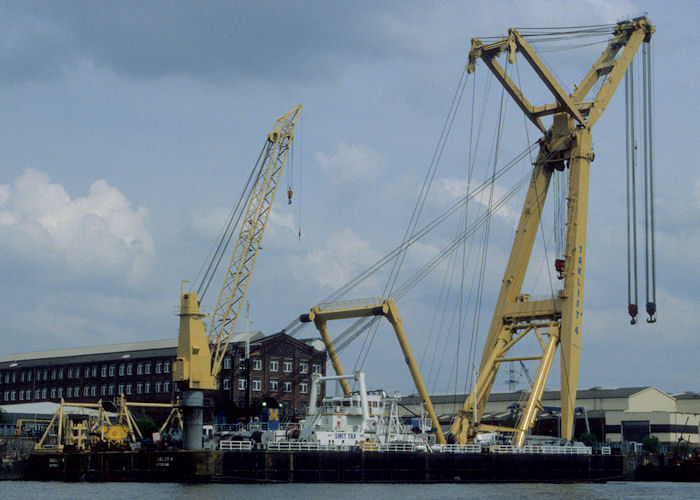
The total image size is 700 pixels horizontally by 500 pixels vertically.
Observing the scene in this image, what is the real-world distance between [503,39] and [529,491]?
1051 inches

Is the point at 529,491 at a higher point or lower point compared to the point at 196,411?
lower

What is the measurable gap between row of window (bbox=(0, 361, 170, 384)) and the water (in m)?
46.4

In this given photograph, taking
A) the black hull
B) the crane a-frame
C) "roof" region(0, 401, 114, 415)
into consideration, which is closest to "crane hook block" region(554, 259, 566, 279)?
the crane a-frame

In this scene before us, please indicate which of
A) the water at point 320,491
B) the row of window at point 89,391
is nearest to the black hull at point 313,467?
the water at point 320,491

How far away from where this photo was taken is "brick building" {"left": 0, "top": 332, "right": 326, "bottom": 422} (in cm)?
10062

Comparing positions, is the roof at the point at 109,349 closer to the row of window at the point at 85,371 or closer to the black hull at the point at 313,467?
the row of window at the point at 85,371

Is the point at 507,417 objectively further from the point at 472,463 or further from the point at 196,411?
the point at 196,411

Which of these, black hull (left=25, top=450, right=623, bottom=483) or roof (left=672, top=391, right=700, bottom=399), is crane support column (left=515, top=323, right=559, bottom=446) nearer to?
black hull (left=25, top=450, right=623, bottom=483)

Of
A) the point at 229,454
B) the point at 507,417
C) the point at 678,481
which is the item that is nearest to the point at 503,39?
the point at 229,454

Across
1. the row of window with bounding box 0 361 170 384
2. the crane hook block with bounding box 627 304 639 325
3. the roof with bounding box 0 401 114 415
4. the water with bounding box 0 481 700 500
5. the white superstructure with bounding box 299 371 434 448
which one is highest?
the crane hook block with bounding box 627 304 639 325

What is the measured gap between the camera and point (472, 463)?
57.0 meters

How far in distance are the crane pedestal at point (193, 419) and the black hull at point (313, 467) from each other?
164 cm

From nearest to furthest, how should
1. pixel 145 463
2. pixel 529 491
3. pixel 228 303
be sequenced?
pixel 529 491 < pixel 145 463 < pixel 228 303

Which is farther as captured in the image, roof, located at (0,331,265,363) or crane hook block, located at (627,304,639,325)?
roof, located at (0,331,265,363)
